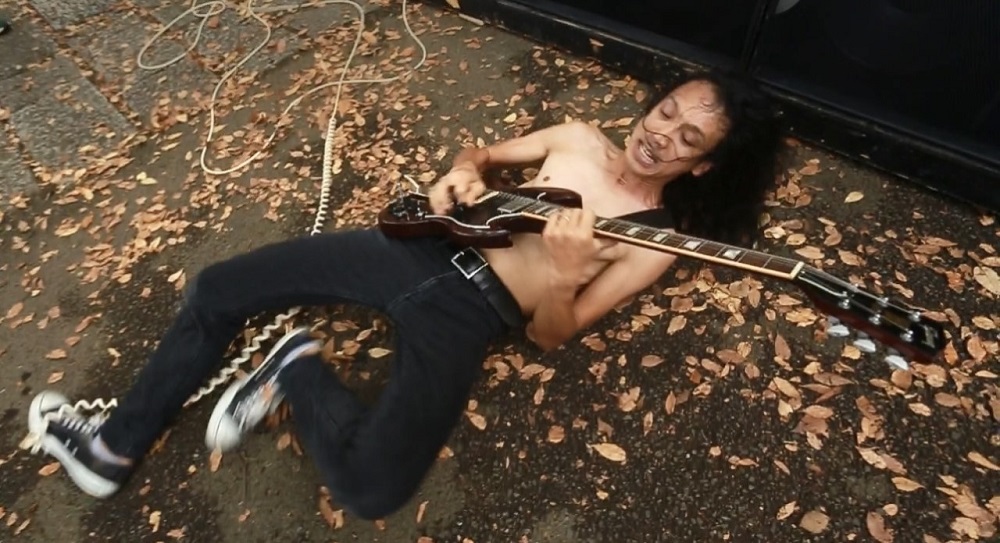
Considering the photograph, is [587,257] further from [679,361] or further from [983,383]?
[983,383]

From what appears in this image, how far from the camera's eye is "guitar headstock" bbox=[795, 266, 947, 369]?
3.82 ft

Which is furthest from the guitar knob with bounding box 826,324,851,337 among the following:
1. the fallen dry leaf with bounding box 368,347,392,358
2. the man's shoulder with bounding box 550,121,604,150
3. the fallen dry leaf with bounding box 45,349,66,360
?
the fallen dry leaf with bounding box 45,349,66,360

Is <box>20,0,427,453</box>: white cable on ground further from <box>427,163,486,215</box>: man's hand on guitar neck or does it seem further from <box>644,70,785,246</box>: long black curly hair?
<box>644,70,785,246</box>: long black curly hair

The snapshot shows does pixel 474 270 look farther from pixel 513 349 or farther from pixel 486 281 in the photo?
pixel 513 349

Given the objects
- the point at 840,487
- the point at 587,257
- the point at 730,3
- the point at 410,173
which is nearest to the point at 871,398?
the point at 840,487

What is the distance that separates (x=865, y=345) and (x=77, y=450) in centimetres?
212

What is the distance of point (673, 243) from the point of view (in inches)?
57.9

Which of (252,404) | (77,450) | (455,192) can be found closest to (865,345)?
(455,192)

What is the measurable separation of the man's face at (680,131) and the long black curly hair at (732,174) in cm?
3

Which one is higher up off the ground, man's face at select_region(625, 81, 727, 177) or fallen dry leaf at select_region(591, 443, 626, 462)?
man's face at select_region(625, 81, 727, 177)

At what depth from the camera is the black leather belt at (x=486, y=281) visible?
171 centimetres

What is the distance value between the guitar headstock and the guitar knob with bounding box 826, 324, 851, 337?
69cm

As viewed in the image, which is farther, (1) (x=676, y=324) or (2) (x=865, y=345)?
(1) (x=676, y=324)

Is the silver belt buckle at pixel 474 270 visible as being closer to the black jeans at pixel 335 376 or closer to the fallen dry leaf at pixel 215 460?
the black jeans at pixel 335 376
